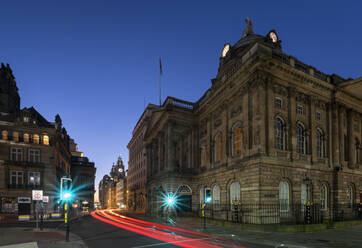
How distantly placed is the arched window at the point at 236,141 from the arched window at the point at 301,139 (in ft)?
19.3

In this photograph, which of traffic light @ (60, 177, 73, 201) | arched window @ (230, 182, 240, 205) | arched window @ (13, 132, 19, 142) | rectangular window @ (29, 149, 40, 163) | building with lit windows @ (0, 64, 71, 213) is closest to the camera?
traffic light @ (60, 177, 73, 201)

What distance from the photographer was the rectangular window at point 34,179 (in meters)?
49.8

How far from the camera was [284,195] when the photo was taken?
85.2 feet

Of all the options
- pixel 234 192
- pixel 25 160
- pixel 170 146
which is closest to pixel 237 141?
pixel 234 192

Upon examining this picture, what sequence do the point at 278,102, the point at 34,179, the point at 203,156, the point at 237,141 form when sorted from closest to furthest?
the point at 278,102 → the point at 237,141 → the point at 203,156 → the point at 34,179

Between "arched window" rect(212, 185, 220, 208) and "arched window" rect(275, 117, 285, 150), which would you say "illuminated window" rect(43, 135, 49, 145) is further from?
"arched window" rect(275, 117, 285, 150)

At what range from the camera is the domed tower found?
183 ft

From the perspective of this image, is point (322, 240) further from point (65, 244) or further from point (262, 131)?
point (65, 244)

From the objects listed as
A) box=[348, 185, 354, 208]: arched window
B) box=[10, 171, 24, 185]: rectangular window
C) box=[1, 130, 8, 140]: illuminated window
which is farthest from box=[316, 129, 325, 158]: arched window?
box=[1, 130, 8, 140]: illuminated window

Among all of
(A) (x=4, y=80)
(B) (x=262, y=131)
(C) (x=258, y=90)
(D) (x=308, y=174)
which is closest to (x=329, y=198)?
(D) (x=308, y=174)

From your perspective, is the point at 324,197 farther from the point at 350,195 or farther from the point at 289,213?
the point at 289,213

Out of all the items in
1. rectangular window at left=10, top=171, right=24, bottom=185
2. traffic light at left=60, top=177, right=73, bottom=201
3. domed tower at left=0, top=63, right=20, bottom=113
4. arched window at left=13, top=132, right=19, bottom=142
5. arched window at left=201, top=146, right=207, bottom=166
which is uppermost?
domed tower at left=0, top=63, right=20, bottom=113

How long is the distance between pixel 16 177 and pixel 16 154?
3.99 meters

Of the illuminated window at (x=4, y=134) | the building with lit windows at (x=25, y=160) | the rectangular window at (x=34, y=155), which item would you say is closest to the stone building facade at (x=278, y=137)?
the building with lit windows at (x=25, y=160)
